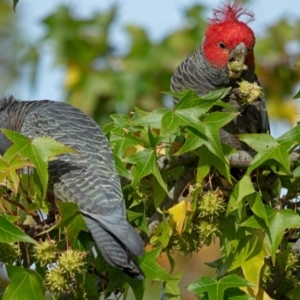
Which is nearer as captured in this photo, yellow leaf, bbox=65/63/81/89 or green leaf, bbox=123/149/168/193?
green leaf, bbox=123/149/168/193

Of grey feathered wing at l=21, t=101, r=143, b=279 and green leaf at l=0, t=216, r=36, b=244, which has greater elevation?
grey feathered wing at l=21, t=101, r=143, b=279

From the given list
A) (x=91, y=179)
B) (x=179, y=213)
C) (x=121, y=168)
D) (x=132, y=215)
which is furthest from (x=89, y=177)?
(x=179, y=213)

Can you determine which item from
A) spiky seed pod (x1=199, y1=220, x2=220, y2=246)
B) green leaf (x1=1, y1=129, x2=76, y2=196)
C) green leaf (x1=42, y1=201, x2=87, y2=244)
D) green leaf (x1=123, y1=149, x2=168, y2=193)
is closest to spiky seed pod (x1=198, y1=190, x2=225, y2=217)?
spiky seed pod (x1=199, y1=220, x2=220, y2=246)

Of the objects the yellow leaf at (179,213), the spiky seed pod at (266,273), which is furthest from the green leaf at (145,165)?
the spiky seed pod at (266,273)

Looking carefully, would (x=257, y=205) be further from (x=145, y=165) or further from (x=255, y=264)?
(x=145, y=165)

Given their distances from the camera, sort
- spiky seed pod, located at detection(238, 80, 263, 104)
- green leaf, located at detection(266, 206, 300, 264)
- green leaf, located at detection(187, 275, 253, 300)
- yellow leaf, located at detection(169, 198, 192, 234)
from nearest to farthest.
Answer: green leaf, located at detection(187, 275, 253, 300), green leaf, located at detection(266, 206, 300, 264), yellow leaf, located at detection(169, 198, 192, 234), spiky seed pod, located at detection(238, 80, 263, 104)

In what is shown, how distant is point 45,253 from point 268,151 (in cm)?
110

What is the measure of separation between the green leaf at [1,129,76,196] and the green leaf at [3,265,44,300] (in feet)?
1.17

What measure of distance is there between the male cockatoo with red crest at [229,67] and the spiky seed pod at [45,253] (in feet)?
5.52

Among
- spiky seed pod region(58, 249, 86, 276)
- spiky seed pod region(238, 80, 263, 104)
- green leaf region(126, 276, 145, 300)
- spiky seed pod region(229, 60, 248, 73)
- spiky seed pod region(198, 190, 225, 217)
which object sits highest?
spiky seed pod region(229, 60, 248, 73)

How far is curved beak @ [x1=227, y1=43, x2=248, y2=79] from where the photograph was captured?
4984 mm

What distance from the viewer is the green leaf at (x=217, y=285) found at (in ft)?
11.4

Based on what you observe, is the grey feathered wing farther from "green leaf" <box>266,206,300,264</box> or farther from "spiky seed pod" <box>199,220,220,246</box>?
"green leaf" <box>266,206,300,264</box>

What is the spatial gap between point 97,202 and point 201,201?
19.5 inches
